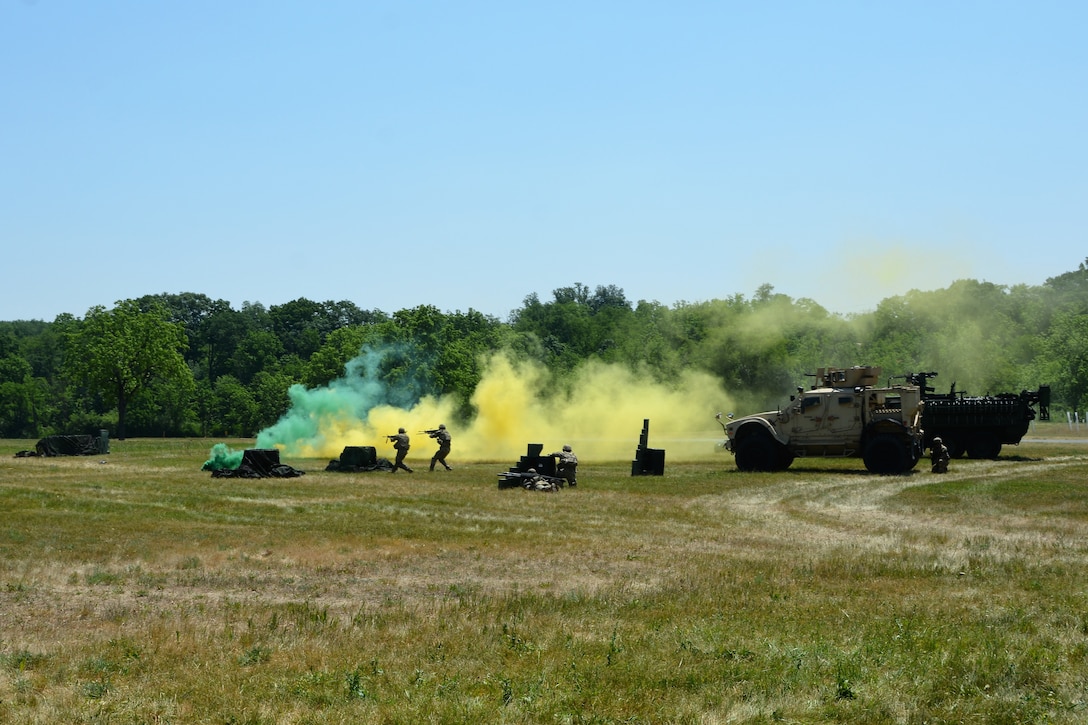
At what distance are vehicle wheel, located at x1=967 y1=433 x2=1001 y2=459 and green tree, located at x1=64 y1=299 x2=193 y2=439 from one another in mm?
54810

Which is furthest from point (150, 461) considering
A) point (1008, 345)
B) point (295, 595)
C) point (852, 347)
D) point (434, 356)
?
point (1008, 345)

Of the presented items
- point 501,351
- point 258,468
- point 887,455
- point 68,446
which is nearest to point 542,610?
point 258,468

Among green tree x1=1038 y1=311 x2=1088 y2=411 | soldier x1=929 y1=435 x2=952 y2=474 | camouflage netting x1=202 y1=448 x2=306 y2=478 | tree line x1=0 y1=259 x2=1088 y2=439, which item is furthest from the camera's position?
green tree x1=1038 y1=311 x2=1088 y2=411

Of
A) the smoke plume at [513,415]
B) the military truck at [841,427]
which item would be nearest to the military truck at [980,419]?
the military truck at [841,427]

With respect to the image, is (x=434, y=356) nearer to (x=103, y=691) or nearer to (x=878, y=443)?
(x=878, y=443)

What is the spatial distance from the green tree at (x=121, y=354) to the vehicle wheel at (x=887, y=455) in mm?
55170

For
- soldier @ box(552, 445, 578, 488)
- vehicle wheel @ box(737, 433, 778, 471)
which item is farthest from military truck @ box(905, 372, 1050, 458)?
soldier @ box(552, 445, 578, 488)

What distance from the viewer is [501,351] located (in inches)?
2469

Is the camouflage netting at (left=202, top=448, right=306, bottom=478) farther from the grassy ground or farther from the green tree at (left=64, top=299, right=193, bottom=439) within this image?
the green tree at (left=64, top=299, right=193, bottom=439)

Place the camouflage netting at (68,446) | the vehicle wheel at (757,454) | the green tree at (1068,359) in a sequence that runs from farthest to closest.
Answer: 1. the green tree at (1068,359)
2. the camouflage netting at (68,446)
3. the vehicle wheel at (757,454)

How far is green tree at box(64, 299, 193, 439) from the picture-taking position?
7400 cm

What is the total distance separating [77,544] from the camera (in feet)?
59.3

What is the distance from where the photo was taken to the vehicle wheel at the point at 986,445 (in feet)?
134

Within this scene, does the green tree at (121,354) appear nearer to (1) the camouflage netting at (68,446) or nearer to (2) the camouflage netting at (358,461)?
(1) the camouflage netting at (68,446)
